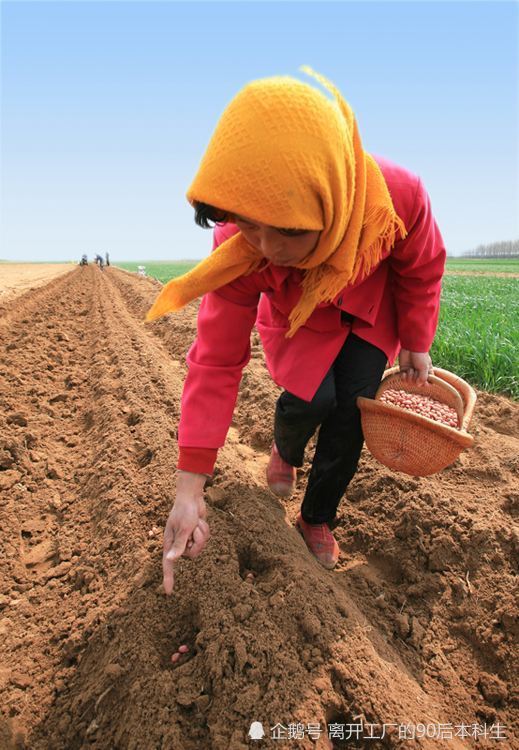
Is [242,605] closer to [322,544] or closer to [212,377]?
[322,544]

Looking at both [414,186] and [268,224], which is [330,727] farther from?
[414,186]

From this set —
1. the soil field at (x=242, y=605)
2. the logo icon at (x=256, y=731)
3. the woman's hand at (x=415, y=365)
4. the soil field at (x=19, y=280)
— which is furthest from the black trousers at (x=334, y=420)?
the soil field at (x=19, y=280)

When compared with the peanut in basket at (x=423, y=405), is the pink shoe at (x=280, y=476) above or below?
below

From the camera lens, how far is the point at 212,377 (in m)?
1.53

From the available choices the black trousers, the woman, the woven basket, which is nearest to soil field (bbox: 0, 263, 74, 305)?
the black trousers

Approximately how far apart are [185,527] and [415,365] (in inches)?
45.4

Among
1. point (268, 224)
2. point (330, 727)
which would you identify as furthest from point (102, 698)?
point (268, 224)

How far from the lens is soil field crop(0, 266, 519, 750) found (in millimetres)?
1340

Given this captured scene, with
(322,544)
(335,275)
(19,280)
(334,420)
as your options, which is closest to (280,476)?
(322,544)

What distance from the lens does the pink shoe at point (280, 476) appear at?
236cm

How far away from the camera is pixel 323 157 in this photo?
A: 1072 millimetres

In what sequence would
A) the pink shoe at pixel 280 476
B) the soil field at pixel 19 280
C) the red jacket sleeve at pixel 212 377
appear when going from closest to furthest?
the red jacket sleeve at pixel 212 377, the pink shoe at pixel 280 476, the soil field at pixel 19 280

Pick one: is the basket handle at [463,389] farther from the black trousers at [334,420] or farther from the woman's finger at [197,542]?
the woman's finger at [197,542]

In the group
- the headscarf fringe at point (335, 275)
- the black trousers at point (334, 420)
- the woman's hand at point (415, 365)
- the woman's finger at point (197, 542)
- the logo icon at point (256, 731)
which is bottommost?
the logo icon at point (256, 731)
